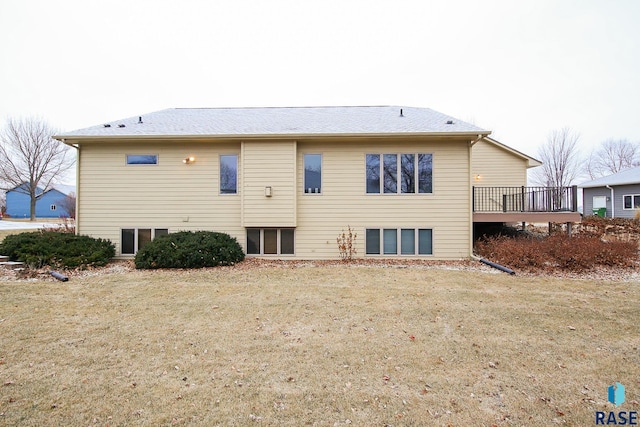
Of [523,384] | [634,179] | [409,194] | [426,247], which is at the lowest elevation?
[523,384]

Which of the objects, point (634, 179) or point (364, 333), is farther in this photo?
point (634, 179)

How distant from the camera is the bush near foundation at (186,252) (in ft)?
25.1

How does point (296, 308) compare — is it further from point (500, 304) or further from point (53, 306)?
point (53, 306)

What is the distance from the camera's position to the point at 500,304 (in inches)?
195

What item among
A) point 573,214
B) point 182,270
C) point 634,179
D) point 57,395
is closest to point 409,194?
point 573,214

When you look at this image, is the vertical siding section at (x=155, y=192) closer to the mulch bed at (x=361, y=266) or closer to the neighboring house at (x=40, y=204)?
the mulch bed at (x=361, y=266)

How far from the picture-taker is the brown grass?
2.31 meters

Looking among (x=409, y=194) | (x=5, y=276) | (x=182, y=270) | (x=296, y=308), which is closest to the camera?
(x=296, y=308)

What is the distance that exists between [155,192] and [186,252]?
9.44 ft

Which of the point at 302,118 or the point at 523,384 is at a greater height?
the point at 302,118

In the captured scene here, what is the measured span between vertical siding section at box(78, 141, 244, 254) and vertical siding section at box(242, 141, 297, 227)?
660 mm

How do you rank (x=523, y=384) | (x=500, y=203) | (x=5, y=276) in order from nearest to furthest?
(x=523, y=384) → (x=5, y=276) → (x=500, y=203)

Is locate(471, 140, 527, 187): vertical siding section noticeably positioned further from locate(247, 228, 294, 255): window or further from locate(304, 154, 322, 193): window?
locate(247, 228, 294, 255): window

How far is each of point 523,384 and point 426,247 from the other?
6739 millimetres
